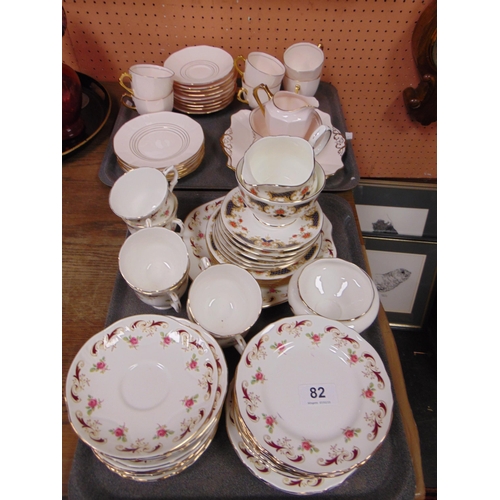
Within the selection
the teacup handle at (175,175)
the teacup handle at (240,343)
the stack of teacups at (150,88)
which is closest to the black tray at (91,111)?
the stack of teacups at (150,88)

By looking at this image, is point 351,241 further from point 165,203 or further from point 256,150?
point 165,203

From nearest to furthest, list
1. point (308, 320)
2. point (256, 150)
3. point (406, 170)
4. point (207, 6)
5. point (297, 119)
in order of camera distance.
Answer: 1. point (308, 320)
2. point (256, 150)
3. point (297, 119)
4. point (207, 6)
5. point (406, 170)

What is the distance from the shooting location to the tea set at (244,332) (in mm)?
683

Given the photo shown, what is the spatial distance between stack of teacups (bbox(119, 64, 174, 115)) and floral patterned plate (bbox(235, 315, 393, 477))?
32.0 inches

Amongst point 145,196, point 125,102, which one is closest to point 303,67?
point 125,102

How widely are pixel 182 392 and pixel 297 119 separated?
0.73 m

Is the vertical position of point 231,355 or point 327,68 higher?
point 327,68

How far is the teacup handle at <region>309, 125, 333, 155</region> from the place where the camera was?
0.91 m

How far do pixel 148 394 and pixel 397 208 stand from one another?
1478 mm

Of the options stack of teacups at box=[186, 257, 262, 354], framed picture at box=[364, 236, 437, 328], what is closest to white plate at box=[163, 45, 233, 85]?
stack of teacups at box=[186, 257, 262, 354]

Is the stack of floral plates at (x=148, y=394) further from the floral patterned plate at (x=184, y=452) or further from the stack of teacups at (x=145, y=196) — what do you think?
the stack of teacups at (x=145, y=196)

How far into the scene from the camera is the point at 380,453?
0.77 meters

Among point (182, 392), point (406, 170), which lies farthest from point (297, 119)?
point (406, 170)

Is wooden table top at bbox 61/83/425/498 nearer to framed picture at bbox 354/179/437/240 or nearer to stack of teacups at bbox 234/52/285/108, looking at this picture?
stack of teacups at bbox 234/52/285/108
